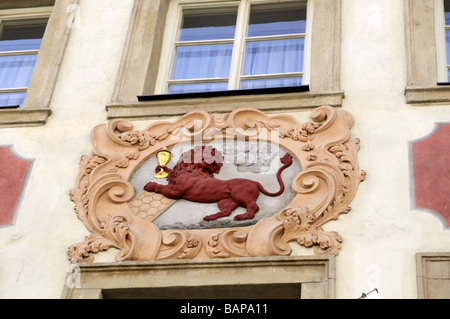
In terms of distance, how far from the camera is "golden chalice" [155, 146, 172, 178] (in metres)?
8.44

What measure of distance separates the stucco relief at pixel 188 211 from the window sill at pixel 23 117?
0.52 m

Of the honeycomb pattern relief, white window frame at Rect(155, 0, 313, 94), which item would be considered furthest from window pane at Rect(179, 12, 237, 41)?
the honeycomb pattern relief

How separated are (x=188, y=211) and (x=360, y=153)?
138 centimetres

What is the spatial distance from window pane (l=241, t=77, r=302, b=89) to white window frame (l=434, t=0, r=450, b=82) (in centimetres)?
118

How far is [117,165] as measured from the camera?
28.0 feet

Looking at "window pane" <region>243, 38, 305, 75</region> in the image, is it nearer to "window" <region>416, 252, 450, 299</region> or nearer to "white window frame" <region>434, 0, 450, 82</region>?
"white window frame" <region>434, 0, 450, 82</region>

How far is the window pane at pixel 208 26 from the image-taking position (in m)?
9.92

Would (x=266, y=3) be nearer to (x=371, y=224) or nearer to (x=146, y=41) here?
(x=146, y=41)

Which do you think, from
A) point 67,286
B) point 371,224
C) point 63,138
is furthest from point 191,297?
point 63,138

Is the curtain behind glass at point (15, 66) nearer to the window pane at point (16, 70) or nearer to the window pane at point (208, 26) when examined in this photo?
the window pane at point (16, 70)

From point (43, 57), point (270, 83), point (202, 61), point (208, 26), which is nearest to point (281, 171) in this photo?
point (270, 83)

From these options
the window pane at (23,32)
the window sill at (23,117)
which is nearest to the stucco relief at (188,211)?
the window sill at (23,117)

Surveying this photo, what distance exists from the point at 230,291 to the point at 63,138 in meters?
2.17

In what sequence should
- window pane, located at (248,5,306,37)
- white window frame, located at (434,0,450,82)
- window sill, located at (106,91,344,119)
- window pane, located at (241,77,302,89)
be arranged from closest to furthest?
window sill, located at (106,91,344,119) < white window frame, located at (434,0,450,82) < window pane, located at (241,77,302,89) < window pane, located at (248,5,306,37)
